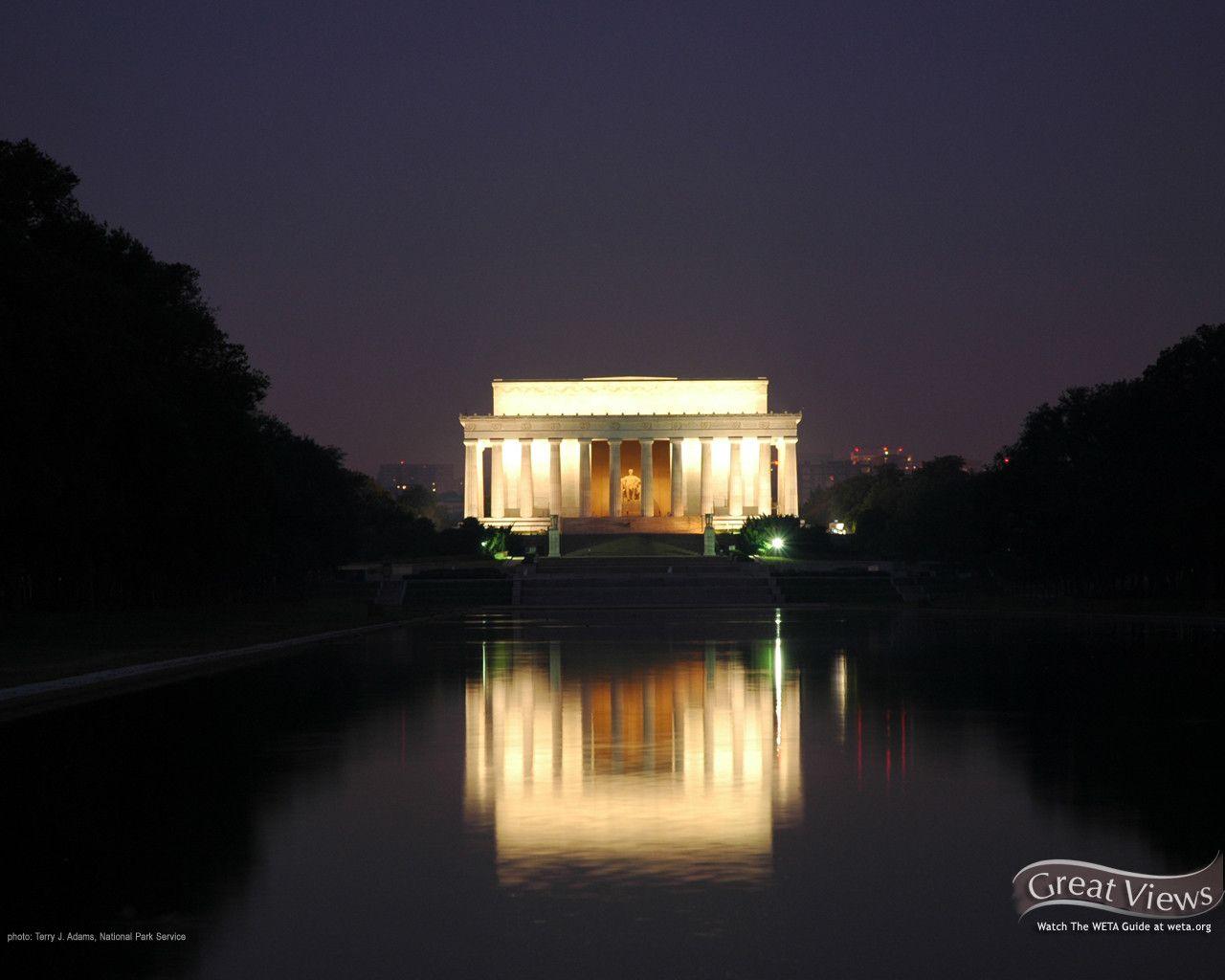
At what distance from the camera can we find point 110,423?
3925cm

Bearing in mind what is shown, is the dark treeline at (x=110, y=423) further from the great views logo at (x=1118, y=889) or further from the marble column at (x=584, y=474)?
the marble column at (x=584, y=474)

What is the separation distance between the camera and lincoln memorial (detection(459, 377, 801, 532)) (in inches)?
5094

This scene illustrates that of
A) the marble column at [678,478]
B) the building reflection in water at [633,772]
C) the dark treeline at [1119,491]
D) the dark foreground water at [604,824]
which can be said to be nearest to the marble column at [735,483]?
the marble column at [678,478]

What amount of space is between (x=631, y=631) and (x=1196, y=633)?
550 inches

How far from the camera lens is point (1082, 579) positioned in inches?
2778

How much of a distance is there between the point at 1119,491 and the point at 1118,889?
4965cm

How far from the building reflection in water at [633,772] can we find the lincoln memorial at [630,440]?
4067 inches

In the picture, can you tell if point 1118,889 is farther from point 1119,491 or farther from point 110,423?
point 1119,491

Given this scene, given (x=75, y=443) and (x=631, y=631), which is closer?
(x=75, y=443)

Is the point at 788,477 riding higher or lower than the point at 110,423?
higher

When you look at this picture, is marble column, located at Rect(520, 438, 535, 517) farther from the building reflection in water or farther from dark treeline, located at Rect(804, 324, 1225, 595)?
the building reflection in water

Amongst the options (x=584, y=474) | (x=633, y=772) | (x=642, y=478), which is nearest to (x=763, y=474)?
(x=642, y=478)

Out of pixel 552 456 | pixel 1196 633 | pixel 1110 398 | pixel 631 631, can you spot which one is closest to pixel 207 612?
pixel 631 631

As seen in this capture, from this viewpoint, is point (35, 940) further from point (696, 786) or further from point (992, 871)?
point (696, 786)
